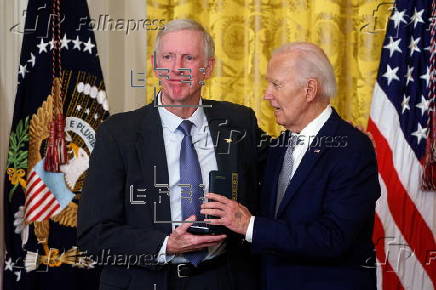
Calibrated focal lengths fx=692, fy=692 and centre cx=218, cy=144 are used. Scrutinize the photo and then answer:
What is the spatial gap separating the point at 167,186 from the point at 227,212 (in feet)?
0.84

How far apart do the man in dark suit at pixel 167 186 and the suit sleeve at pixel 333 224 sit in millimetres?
170

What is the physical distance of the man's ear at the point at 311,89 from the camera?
90.2 inches

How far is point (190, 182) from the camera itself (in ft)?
7.51

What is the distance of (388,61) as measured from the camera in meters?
3.41

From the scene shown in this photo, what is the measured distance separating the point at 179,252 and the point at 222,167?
341mm

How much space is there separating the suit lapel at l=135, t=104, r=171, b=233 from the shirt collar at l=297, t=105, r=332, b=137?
481 mm

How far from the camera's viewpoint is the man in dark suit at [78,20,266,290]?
220 cm

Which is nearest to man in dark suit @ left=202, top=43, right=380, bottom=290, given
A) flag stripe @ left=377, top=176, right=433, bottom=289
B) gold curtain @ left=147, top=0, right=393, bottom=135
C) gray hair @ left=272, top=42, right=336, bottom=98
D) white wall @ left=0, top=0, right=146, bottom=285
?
gray hair @ left=272, top=42, right=336, bottom=98

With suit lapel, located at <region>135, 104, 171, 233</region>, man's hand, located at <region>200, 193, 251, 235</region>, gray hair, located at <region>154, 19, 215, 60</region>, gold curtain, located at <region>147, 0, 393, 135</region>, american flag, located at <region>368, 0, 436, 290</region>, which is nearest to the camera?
man's hand, located at <region>200, 193, 251, 235</region>

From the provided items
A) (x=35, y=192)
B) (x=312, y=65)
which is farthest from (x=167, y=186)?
(x=35, y=192)

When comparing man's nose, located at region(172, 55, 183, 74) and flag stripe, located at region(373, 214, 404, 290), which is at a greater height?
man's nose, located at region(172, 55, 183, 74)

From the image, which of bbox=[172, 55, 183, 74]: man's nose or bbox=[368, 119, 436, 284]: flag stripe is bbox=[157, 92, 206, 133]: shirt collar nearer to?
bbox=[172, 55, 183, 74]: man's nose

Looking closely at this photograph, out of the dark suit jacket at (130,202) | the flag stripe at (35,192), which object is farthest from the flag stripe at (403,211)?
the flag stripe at (35,192)

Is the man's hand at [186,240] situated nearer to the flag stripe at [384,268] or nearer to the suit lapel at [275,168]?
the suit lapel at [275,168]
